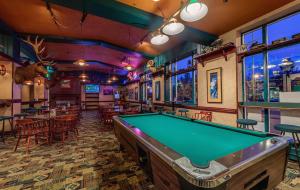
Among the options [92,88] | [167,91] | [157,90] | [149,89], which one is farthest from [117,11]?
[92,88]

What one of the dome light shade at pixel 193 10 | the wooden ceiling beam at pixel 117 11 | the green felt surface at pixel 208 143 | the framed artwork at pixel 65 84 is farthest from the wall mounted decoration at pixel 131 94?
the green felt surface at pixel 208 143

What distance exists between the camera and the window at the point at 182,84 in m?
5.89

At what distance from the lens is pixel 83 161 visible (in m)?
3.06

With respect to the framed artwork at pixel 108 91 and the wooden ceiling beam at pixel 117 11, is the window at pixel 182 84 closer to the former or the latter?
the wooden ceiling beam at pixel 117 11

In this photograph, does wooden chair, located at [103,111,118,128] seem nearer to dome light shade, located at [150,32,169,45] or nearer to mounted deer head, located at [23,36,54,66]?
mounted deer head, located at [23,36,54,66]

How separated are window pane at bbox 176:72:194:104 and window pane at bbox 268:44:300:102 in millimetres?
2629

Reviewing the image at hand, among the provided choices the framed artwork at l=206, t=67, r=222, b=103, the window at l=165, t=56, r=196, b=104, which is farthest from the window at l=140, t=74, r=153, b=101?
the framed artwork at l=206, t=67, r=222, b=103

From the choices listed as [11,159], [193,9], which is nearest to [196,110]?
[193,9]

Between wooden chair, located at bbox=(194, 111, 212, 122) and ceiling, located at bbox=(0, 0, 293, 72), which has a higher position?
ceiling, located at bbox=(0, 0, 293, 72)

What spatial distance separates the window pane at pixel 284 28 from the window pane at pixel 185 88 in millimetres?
2731

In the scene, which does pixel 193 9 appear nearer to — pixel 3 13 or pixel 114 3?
pixel 114 3

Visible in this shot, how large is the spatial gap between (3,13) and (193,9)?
5390 mm

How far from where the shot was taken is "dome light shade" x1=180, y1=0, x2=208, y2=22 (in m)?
2.25

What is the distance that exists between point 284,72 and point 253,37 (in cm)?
125
